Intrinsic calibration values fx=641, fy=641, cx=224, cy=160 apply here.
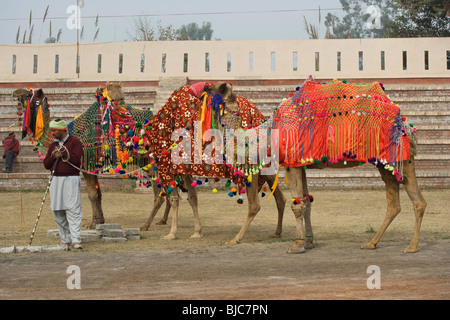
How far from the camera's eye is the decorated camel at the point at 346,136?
322 inches

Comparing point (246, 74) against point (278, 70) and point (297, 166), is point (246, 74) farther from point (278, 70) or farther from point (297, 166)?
point (297, 166)

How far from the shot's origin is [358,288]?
5.97 meters

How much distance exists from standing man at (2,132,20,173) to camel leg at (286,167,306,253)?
15443 millimetres

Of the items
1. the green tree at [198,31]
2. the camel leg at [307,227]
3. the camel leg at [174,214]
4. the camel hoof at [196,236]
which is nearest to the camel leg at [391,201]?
the camel leg at [307,227]

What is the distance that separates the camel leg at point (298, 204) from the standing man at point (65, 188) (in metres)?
2.98

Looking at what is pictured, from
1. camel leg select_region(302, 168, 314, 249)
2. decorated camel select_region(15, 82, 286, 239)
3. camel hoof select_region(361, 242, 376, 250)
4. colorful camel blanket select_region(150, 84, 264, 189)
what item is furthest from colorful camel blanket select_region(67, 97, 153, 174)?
camel hoof select_region(361, 242, 376, 250)

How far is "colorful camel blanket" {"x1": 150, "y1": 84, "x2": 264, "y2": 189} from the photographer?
931cm

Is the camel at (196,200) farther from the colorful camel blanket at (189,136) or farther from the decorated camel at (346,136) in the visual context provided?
the decorated camel at (346,136)

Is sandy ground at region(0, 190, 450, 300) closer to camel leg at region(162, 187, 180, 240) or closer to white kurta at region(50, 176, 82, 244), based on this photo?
camel leg at region(162, 187, 180, 240)

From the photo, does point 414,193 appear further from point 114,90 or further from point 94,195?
point 94,195

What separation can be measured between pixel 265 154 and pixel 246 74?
62.3 ft

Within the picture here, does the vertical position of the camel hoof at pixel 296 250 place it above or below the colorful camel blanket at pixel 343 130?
below

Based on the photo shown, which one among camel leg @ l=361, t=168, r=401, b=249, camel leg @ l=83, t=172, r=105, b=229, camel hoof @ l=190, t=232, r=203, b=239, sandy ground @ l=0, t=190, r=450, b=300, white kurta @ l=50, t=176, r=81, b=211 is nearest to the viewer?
sandy ground @ l=0, t=190, r=450, b=300
